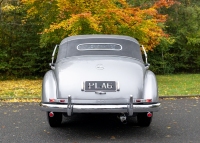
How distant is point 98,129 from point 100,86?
1.21m

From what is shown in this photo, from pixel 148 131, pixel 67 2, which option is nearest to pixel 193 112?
pixel 148 131

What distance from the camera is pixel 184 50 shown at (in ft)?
73.5

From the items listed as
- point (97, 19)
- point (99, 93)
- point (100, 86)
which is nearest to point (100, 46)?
point (100, 86)

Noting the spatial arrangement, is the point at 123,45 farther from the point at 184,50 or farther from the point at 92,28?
the point at 184,50

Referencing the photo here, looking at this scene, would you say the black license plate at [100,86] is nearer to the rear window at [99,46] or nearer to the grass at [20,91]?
the rear window at [99,46]

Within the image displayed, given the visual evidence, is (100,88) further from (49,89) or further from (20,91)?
(20,91)

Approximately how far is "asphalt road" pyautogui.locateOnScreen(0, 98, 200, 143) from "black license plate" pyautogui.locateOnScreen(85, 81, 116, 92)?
83cm

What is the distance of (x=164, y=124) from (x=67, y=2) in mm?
7471

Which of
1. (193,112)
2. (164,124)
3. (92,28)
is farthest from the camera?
(92,28)

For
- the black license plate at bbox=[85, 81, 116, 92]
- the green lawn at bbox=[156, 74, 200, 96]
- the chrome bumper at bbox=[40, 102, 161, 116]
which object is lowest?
the green lawn at bbox=[156, 74, 200, 96]

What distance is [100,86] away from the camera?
5828mm

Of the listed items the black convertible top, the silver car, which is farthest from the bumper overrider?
the black convertible top

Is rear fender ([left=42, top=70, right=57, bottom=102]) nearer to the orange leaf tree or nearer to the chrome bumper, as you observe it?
the chrome bumper

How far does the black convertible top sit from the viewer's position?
6891 mm
